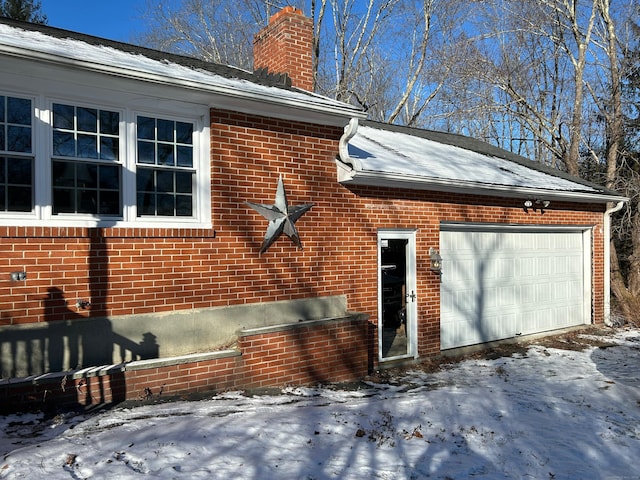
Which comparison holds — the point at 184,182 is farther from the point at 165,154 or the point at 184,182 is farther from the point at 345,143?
the point at 345,143

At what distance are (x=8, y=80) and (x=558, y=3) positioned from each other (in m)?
19.2

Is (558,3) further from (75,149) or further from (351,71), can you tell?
(75,149)

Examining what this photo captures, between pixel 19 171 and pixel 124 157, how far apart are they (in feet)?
3.44

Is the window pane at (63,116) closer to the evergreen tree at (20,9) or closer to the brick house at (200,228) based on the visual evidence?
the brick house at (200,228)

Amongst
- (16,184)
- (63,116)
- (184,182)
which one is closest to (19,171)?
(16,184)

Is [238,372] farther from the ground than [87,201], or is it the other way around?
[87,201]

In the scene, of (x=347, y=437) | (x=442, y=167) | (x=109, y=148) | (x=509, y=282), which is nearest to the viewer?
(x=347, y=437)

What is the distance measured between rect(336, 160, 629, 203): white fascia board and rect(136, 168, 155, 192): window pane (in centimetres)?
275

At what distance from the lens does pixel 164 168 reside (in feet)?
19.2

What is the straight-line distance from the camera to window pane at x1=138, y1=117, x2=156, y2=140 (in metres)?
5.73

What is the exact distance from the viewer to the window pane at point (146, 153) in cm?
571

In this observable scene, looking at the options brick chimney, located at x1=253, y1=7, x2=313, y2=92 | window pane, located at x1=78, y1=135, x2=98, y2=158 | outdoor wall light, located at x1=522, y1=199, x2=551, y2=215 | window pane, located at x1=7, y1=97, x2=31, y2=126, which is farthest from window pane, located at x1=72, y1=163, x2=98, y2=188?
outdoor wall light, located at x1=522, y1=199, x2=551, y2=215

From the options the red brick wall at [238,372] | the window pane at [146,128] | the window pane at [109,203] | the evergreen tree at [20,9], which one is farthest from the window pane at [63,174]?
the evergreen tree at [20,9]

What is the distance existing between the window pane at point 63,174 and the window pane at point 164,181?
918 mm
